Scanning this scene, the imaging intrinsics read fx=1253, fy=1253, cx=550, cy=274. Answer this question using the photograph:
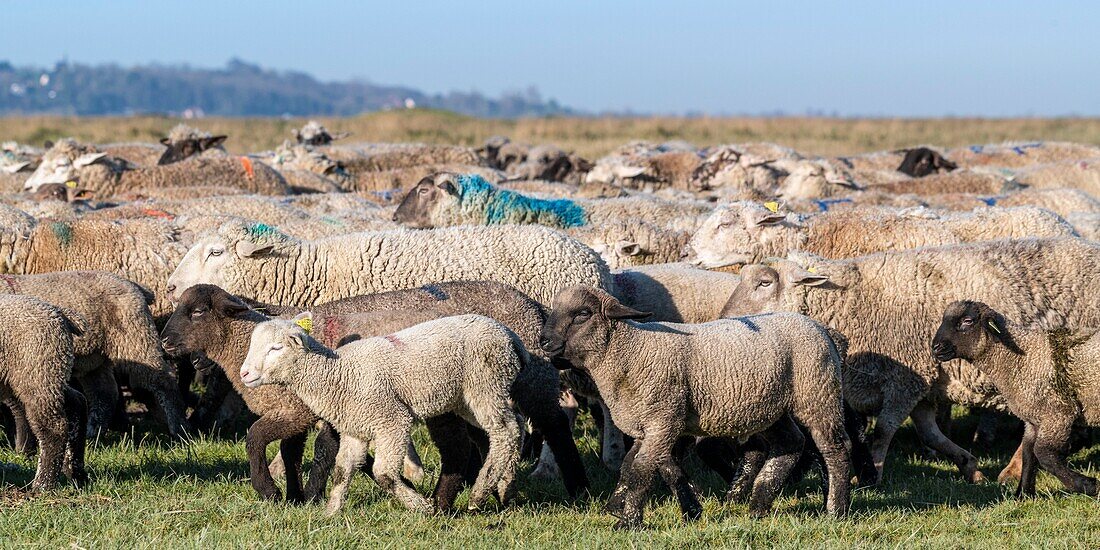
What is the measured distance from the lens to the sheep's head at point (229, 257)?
8305 millimetres

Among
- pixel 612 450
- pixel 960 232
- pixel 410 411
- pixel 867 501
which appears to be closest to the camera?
pixel 410 411

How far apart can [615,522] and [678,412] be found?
1.94 feet

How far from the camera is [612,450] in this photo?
729 cm

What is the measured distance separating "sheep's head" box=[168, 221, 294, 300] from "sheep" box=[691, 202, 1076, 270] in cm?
330

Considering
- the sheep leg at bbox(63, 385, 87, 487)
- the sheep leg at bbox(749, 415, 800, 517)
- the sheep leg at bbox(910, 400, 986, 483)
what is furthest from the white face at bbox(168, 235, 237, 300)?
the sheep leg at bbox(910, 400, 986, 483)

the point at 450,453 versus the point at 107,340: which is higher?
the point at 107,340

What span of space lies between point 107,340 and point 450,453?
2764 millimetres

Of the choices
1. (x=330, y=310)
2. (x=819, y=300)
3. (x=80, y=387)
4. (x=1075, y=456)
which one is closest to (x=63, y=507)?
(x=330, y=310)

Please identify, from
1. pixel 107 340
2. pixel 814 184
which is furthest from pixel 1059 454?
pixel 814 184

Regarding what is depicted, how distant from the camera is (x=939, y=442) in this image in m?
7.62

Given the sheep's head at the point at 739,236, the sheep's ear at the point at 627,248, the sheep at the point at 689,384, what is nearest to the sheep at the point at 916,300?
the sheep at the point at 689,384

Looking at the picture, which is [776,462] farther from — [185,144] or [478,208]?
[185,144]

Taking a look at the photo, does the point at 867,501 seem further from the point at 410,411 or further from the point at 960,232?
the point at 960,232

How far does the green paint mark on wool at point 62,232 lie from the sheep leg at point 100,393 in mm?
1808
